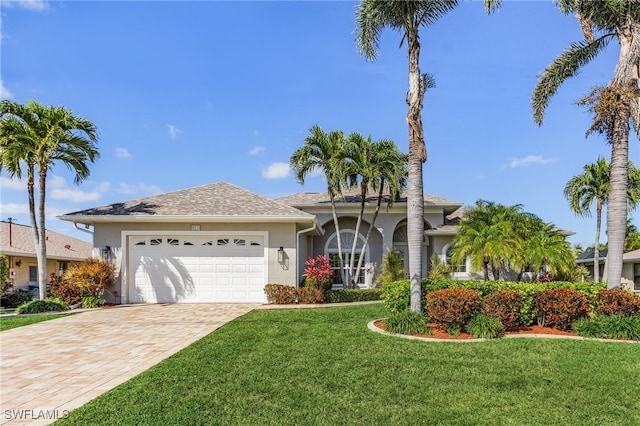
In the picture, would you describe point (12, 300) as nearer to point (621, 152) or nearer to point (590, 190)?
point (621, 152)

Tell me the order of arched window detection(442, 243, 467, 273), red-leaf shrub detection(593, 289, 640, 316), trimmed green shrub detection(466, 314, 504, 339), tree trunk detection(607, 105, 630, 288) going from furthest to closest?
arched window detection(442, 243, 467, 273)
tree trunk detection(607, 105, 630, 288)
red-leaf shrub detection(593, 289, 640, 316)
trimmed green shrub detection(466, 314, 504, 339)

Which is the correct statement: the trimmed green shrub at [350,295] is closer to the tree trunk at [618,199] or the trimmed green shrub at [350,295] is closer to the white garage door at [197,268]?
the white garage door at [197,268]

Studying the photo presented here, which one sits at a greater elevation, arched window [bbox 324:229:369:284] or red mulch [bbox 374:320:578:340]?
arched window [bbox 324:229:369:284]

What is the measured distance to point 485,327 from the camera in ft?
28.1

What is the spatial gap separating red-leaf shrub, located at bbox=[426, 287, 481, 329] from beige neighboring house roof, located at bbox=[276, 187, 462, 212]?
37.8ft

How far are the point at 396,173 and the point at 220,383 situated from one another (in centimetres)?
1396

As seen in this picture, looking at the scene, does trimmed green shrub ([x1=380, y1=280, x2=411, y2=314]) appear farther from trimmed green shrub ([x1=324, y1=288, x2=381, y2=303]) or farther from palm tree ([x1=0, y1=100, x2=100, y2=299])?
palm tree ([x1=0, y1=100, x2=100, y2=299])

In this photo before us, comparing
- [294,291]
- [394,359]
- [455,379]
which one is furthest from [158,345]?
[294,291]

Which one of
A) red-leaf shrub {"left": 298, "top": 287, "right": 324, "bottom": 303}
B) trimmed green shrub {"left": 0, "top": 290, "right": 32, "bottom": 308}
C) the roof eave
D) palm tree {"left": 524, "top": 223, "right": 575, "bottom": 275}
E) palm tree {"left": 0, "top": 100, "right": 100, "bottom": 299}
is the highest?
palm tree {"left": 0, "top": 100, "right": 100, "bottom": 299}

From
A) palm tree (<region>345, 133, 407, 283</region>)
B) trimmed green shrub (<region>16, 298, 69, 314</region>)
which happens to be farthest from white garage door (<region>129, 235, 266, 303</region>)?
palm tree (<region>345, 133, 407, 283</region>)

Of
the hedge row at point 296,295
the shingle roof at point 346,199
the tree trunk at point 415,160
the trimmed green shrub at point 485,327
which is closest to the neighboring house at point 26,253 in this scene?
the hedge row at point 296,295

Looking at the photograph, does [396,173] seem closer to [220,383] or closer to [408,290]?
[408,290]

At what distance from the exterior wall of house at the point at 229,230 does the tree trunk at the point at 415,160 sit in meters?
6.50

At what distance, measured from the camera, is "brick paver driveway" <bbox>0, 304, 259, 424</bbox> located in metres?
5.30
